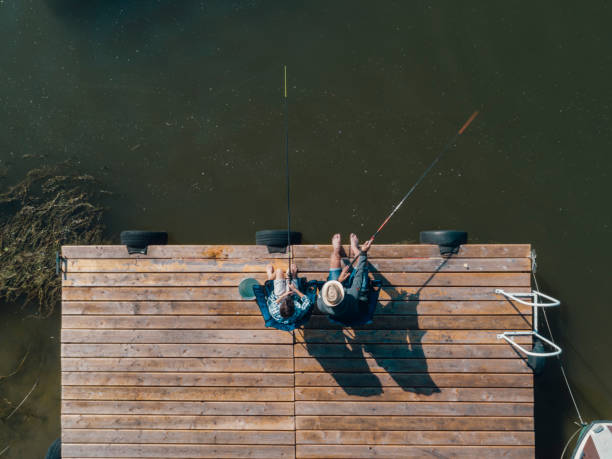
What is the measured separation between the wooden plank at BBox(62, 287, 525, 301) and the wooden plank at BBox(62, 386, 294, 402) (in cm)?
92

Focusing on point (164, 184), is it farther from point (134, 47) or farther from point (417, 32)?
point (417, 32)

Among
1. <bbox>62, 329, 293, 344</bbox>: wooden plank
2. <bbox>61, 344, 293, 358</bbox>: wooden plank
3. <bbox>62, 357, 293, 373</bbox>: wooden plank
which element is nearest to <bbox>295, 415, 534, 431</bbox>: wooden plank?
<bbox>62, 357, 293, 373</bbox>: wooden plank

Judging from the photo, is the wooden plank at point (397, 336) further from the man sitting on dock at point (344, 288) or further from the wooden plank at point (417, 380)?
the man sitting on dock at point (344, 288)

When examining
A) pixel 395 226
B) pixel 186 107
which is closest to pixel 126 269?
pixel 186 107

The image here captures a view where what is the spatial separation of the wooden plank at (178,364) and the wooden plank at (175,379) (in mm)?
50

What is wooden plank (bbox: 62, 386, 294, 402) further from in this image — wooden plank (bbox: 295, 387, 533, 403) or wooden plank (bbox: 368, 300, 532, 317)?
wooden plank (bbox: 368, 300, 532, 317)

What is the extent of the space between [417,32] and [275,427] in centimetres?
471

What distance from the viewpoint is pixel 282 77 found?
15.6 feet

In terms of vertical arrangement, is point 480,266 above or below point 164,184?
below

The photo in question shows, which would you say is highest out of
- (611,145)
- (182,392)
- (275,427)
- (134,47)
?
(134,47)

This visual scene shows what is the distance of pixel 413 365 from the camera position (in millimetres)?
3998

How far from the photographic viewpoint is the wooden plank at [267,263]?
3988 mm

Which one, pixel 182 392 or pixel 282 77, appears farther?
pixel 282 77

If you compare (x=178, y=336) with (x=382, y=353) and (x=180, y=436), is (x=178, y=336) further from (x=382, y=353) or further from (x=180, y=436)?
(x=382, y=353)
